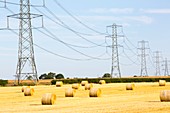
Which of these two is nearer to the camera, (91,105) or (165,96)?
(91,105)

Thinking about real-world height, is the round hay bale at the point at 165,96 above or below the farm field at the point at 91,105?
above

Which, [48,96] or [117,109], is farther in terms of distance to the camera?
[48,96]

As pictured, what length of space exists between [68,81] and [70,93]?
5502 cm

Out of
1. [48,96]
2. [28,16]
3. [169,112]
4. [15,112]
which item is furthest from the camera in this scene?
[28,16]

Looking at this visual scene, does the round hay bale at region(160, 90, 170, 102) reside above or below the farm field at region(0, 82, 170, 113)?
above

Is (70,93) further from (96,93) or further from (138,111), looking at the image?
(138,111)

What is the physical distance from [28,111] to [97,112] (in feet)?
13.9

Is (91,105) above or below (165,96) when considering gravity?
below

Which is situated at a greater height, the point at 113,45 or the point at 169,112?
the point at 113,45

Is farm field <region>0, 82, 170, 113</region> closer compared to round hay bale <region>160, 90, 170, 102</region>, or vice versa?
farm field <region>0, 82, 170, 113</region>

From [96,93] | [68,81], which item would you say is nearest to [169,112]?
[96,93]

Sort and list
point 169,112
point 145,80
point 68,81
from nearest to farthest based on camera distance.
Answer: point 169,112
point 68,81
point 145,80

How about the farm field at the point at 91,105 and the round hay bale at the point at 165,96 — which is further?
the round hay bale at the point at 165,96

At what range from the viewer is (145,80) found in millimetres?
102938
